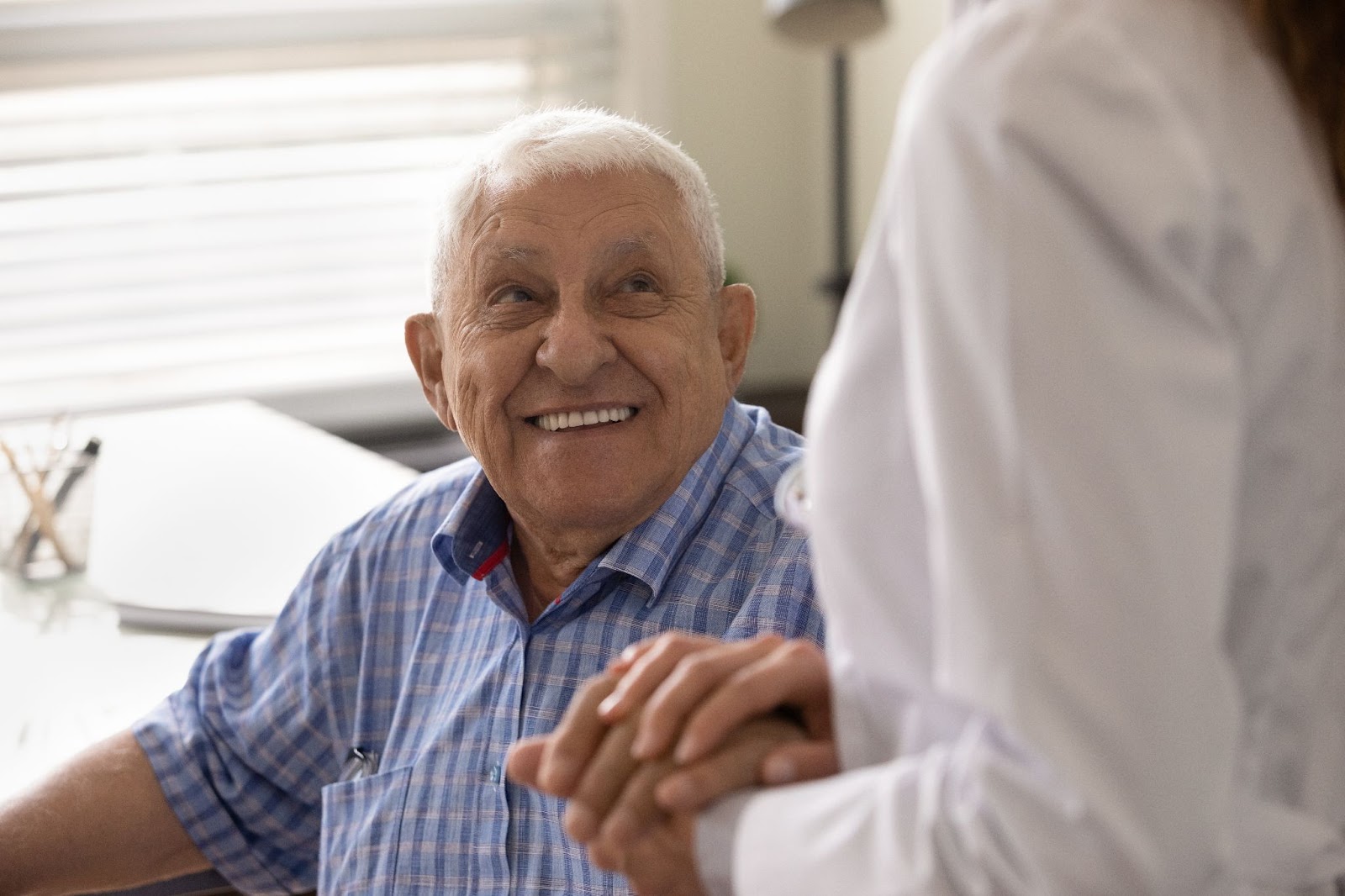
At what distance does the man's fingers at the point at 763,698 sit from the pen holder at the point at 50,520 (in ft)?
4.79

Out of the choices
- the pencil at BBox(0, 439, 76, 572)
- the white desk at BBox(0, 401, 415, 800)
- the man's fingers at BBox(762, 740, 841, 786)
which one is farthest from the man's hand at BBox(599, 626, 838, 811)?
the pencil at BBox(0, 439, 76, 572)

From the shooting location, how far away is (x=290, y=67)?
3.47m

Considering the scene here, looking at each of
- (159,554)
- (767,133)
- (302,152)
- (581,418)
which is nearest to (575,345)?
(581,418)

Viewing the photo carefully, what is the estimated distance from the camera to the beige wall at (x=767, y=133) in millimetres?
Result: 3617

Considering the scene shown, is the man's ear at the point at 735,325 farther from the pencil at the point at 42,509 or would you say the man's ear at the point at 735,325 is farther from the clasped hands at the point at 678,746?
the pencil at the point at 42,509

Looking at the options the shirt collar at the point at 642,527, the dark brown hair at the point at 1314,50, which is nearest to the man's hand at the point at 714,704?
the dark brown hair at the point at 1314,50

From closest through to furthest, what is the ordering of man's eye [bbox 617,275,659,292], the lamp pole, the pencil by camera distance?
man's eye [bbox 617,275,659,292] < the pencil < the lamp pole

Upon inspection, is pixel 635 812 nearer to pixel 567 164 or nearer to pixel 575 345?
pixel 575 345

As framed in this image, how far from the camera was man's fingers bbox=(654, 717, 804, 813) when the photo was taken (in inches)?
28.7

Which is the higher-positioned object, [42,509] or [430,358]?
[430,358]

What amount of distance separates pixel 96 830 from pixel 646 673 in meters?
0.87

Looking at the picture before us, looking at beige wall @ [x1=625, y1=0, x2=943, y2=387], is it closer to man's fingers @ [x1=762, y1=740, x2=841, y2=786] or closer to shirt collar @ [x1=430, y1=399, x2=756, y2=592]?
shirt collar @ [x1=430, y1=399, x2=756, y2=592]

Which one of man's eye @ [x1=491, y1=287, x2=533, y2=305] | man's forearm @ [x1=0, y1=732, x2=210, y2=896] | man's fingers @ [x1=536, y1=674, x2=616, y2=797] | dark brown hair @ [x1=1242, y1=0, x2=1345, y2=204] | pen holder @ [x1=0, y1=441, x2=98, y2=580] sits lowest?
man's forearm @ [x1=0, y1=732, x2=210, y2=896]

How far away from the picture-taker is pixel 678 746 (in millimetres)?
752
